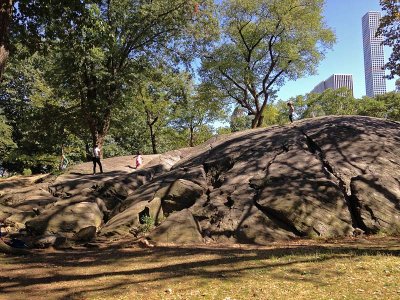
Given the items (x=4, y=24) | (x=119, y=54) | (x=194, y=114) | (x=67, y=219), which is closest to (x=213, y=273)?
(x=4, y=24)

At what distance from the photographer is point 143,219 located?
12.6 metres

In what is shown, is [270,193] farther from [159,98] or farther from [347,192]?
[159,98]

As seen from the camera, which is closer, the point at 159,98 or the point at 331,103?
the point at 159,98

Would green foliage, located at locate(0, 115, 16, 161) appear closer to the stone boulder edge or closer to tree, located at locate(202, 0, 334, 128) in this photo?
tree, located at locate(202, 0, 334, 128)

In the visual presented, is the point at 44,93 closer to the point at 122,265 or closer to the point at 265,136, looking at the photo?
the point at 265,136

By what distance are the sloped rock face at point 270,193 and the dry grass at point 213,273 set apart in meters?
1.51

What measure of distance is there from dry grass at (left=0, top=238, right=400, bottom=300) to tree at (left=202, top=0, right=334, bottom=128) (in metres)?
25.9

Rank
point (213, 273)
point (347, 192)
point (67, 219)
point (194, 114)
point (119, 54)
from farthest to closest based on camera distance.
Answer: point (194, 114) < point (119, 54) < point (67, 219) < point (347, 192) < point (213, 273)

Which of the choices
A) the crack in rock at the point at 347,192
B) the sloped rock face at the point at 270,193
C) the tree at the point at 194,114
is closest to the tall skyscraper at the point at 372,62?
the tree at the point at 194,114

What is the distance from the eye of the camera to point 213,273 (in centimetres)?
722

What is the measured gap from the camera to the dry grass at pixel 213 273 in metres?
6.08

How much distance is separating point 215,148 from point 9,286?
12.5 m

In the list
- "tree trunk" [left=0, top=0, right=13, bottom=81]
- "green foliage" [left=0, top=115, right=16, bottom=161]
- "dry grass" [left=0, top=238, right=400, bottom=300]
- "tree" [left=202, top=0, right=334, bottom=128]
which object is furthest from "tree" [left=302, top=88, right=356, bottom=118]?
"tree trunk" [left=0, top=0, right=13, bottom=81]

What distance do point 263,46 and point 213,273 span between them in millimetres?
30331
